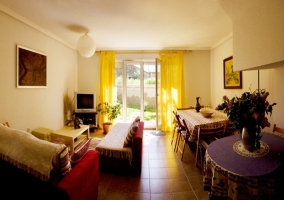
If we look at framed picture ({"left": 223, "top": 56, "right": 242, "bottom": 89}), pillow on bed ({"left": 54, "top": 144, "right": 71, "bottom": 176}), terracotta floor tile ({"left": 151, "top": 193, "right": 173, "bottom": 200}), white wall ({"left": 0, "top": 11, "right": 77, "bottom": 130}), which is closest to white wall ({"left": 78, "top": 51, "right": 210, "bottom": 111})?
white wall ({"left": 0, "top": 11, "right": 77, "bottom": 130})

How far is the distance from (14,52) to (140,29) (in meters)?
2.24

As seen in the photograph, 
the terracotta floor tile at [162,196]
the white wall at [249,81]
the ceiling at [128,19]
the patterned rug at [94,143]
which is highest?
the ceiling at [128,19]

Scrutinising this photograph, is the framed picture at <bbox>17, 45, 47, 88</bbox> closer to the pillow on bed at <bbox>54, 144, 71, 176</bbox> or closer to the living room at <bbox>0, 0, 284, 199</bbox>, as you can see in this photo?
the living room at <bbox>0, 0, 284, 199</bbox>

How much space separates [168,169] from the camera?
2627mm

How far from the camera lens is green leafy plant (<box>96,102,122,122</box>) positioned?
15.2ft

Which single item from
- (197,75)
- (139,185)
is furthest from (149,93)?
(139,185)

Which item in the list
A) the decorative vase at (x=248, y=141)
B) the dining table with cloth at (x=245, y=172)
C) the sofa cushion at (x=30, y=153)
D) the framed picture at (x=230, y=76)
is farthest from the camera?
the framed picture at (x=230, y=76)

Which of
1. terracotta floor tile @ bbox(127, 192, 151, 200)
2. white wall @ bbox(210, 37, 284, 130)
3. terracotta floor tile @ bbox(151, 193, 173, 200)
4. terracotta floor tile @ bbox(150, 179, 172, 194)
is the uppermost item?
white wall @ bbox(210, 37, 284, 130)

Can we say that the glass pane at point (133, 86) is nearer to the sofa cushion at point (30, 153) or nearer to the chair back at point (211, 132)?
the chair back at point (211, 132)

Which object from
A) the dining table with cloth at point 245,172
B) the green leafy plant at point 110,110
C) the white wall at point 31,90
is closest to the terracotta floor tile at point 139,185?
the dining table with cloth at point 245,172

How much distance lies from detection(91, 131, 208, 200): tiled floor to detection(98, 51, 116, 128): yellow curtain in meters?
2.31

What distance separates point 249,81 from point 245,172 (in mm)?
2489

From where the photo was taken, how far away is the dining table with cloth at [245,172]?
1.09m

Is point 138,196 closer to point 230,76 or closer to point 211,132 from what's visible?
point 211,132
